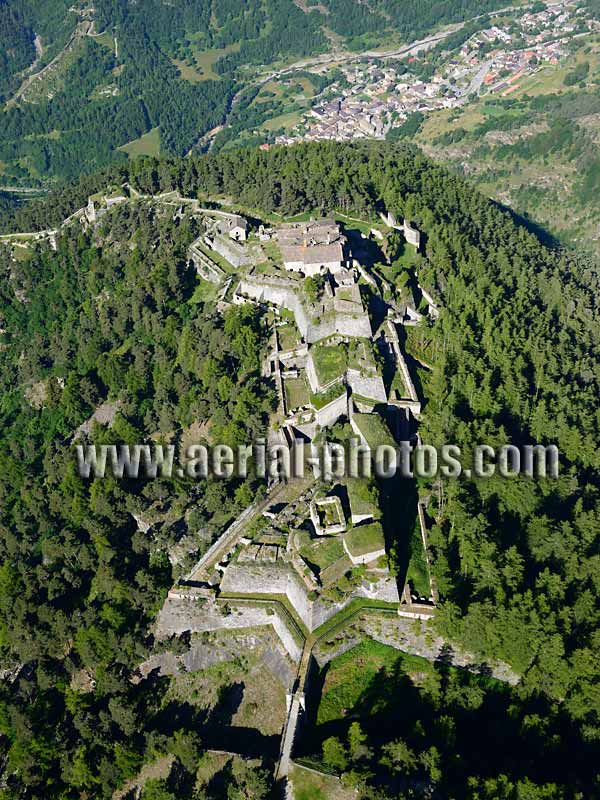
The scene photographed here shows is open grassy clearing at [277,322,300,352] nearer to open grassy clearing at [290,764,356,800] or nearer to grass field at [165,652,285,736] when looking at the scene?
grass field at [165,652,285,736]

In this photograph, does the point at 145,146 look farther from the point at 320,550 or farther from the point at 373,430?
the point at 320,550

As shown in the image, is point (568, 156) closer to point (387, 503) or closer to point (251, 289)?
point (251, 289)

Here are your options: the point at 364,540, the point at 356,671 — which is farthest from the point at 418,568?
the point at 356,671

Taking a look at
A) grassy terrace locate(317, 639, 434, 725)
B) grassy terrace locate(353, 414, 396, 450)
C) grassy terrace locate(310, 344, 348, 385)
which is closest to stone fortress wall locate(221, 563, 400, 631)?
grassy terrace locate(317, 639, 434, 725)

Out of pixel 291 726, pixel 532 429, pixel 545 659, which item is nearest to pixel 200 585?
pixel 291 726

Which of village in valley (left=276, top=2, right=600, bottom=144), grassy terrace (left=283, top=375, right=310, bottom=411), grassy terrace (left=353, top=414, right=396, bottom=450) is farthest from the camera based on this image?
village in valley (left=276, top=2, right=600, bottom=144)

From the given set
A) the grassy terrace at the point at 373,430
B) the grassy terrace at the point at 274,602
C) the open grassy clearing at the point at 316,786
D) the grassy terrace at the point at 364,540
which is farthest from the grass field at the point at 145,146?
the open grassy clearing at the point at 316,786
